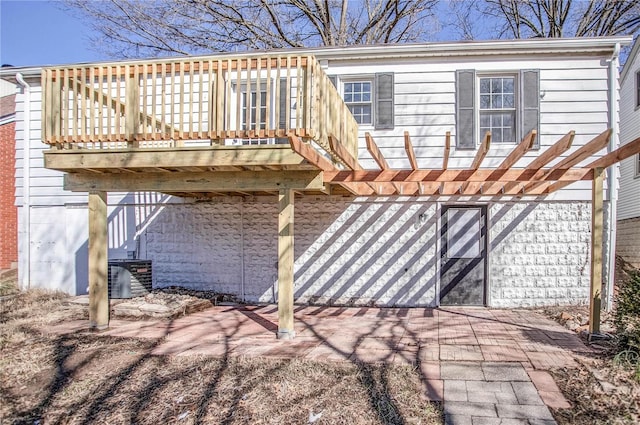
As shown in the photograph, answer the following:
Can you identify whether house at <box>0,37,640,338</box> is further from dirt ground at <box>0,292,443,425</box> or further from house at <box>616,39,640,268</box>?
house at <box>616,39,640,268</box>

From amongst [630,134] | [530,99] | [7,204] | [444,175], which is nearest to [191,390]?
[444,175]

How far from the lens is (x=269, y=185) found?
563 cm

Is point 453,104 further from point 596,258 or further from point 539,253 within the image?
point 596,258

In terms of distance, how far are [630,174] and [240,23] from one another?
12482 millimetres

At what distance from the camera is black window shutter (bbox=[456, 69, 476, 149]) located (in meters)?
7.75

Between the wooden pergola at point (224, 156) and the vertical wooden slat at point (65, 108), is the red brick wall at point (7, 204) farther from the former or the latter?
the vertical wooden slat at point (65, 108)

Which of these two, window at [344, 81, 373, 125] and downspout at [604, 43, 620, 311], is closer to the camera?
downspout at [604, 43, 620, 311]

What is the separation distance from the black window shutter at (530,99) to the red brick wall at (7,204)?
11.8 metres

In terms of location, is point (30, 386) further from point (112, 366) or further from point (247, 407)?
point (247, 407)

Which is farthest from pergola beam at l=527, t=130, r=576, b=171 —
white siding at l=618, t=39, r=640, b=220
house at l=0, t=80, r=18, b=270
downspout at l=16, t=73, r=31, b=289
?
house at l=0, t=80, r=18, b=270

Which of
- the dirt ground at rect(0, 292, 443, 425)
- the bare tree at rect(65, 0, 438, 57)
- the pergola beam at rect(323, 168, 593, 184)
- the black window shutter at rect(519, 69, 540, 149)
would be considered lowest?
the dirt ground at rect(0, 292, 443, 425)

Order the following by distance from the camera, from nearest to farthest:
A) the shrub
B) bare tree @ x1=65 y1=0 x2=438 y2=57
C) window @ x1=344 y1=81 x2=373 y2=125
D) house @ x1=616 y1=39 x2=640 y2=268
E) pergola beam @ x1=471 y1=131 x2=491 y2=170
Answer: pergola beam @ x1=471 y1=131 x2=491 y2=170 → the shrub → window @ x1=344 y1=81 x2=373 y2=125 → house @ x1=616 y1=39 x2=640 y2=268 → bare tree @ x1=65 y1=0 x2=438 y2=57

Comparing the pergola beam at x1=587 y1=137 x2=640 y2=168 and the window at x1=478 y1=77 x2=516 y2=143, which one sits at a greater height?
the window at x1=478 y1=77 x2=516 y2=143

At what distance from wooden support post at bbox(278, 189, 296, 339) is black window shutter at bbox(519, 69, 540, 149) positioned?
475 cm
